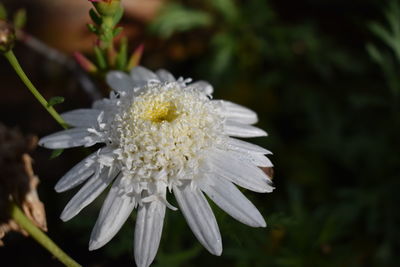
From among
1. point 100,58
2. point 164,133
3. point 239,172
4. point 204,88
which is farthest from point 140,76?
point 239,172

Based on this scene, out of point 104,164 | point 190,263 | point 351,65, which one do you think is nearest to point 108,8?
point 104,164

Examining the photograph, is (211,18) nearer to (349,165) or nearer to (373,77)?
(373,77)

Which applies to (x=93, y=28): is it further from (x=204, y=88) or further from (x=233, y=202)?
(x=233, y=202)

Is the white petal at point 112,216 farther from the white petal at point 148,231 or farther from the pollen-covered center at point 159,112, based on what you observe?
the pollen-covered center at point 159,112

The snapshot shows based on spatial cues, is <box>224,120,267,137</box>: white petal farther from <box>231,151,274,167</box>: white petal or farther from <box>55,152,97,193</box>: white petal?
<box>55,152,97,193</box>: white petal

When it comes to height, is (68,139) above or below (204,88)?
above

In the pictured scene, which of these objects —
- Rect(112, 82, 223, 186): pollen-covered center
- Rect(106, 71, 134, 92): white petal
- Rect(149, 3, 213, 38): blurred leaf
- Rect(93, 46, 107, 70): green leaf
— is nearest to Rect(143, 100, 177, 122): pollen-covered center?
Rect(112, 82, 223, 186): pollen-covered center
